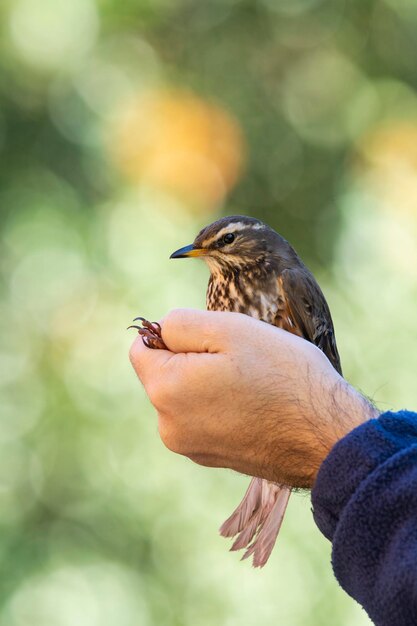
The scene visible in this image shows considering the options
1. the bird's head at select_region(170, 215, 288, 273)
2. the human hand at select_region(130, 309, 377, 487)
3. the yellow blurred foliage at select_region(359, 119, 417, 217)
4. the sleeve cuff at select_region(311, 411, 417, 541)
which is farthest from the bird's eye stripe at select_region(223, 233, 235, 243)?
the yellow blurred foliage at select_region(359, 119, 417, 217)

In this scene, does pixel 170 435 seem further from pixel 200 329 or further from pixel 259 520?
pixel 259 520

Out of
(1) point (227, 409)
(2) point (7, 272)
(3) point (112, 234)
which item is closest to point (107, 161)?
(3) point (112, 234)

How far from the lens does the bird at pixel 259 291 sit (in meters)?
3.14

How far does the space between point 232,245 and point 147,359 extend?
97cm

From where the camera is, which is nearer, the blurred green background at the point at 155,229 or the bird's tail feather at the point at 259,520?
the bird's tail feather at the point at 259,520

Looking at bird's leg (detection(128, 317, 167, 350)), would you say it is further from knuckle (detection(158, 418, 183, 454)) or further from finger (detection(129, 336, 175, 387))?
knuckle (detection(158, 418, 183, 454))

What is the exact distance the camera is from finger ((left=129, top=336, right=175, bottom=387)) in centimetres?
262

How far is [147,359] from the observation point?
266 cm

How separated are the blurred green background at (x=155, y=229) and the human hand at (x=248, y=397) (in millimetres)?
3858

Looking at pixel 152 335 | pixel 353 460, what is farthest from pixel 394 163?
pixel 353 460

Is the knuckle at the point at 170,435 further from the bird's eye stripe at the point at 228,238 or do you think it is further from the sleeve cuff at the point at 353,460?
the bird's eye stripe at the point at 228,238

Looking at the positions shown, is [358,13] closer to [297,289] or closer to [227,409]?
→ [297,289]

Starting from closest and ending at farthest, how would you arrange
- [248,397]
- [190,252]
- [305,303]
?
[248,397], [305,303], [190,252]

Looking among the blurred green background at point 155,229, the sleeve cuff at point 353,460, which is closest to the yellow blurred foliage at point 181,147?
the blurred green background at point 155,229
